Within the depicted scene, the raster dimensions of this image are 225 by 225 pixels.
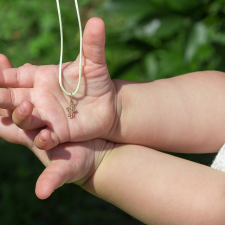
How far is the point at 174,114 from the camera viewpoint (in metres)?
1.03

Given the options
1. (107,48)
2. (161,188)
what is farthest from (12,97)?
(107,48)

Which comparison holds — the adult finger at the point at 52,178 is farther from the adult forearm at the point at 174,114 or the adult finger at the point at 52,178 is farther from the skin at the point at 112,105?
the adult forearm at the point at 174,114

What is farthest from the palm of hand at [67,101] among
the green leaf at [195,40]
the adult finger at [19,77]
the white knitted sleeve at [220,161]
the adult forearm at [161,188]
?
the green leaf at [195,40]

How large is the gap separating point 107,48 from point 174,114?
39cm

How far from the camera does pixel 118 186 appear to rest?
0.94m

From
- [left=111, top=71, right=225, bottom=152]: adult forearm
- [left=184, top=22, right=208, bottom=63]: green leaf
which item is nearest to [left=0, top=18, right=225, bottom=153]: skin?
[left=111, top=71, right=225, bottom=152]: adult forearm

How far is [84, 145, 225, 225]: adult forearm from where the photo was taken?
2.98ft

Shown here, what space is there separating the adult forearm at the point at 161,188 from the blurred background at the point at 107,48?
1.31 ft

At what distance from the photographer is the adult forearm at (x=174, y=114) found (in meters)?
0.99

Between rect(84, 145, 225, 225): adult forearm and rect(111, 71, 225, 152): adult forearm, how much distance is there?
7cm

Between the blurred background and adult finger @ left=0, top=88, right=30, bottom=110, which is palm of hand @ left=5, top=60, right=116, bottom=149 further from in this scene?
the blurred background

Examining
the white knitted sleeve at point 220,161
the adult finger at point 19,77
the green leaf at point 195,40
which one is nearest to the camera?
the adult finger at point 19,77

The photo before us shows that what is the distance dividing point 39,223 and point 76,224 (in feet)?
0.50

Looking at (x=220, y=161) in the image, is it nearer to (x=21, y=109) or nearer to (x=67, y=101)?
(x=67, y=101)
